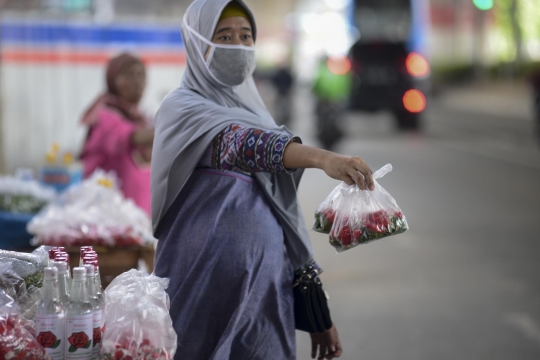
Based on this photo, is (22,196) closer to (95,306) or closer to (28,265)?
(28,265)

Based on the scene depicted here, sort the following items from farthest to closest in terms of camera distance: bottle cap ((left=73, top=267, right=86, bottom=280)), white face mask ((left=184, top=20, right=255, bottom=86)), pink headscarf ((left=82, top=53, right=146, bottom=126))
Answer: pink headscarf ((left=82, top=53, right=146, bottom=126)) → white face mask ((left=184, top=20, right=255, bottom=86)) → bottle cap ((left=73, top=267, right=86, bottom=280))

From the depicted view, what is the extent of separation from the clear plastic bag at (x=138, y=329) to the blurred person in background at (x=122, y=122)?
10.1ft

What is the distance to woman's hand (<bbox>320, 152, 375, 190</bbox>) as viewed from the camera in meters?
2.42

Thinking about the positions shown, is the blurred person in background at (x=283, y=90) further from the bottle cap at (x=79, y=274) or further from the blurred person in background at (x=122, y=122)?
the bottle cap at (x=79, y=274)

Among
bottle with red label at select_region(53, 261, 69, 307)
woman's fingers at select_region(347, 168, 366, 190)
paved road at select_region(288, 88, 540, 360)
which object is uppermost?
woman's fingers at select_region(347, 168, 366, 190)

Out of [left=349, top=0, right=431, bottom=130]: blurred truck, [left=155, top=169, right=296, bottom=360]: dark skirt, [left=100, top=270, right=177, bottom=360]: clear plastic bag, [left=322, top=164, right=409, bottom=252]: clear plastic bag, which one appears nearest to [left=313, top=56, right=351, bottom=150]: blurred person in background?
[left=349, top=0, right=431, bottom=130]: blurred truck

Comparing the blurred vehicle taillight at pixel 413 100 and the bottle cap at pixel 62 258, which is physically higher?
the bottle cap at pixel 62 258

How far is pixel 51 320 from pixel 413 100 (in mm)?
19649

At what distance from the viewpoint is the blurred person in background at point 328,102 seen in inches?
643

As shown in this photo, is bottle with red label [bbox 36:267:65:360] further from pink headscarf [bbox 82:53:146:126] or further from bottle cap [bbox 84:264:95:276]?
pink headscarf [bbox 82:53:146:126]

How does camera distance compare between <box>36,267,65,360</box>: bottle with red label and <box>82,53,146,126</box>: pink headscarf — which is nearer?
<box>36,267,65,360</box>: bottle with red label

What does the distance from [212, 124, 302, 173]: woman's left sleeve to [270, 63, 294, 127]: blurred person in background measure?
→ 19.2 m

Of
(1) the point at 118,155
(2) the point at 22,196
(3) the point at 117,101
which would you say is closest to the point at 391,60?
(3) the point at 117,101

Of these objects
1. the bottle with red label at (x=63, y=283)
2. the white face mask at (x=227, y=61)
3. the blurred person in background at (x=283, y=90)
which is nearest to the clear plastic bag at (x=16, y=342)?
the bottle with red label at (x=63, y=283)
